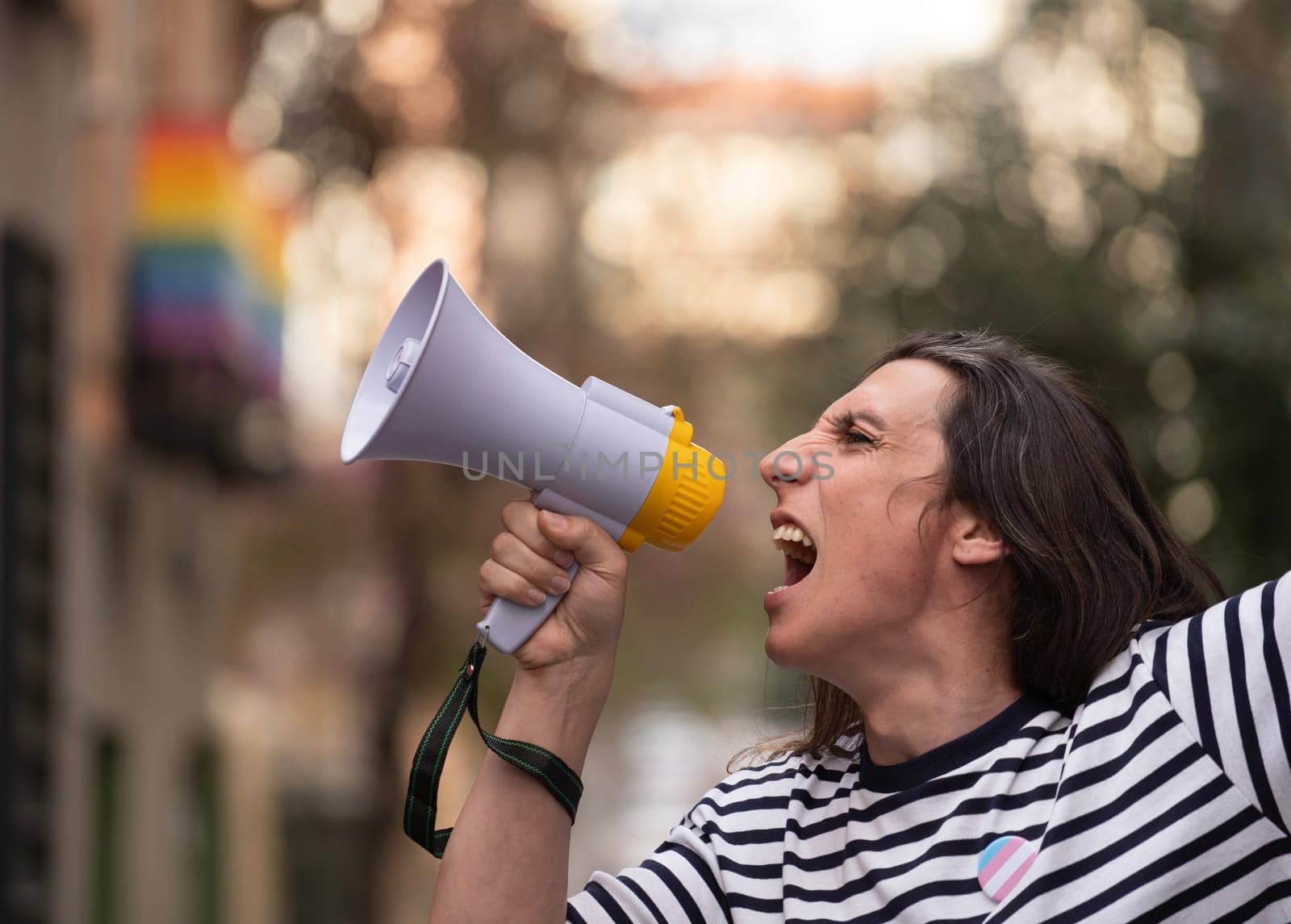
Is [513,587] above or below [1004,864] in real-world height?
above

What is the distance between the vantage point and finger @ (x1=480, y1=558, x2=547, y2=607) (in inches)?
81.2

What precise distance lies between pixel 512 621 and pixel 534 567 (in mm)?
82

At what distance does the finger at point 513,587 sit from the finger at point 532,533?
47mm

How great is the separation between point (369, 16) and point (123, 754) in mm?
5031

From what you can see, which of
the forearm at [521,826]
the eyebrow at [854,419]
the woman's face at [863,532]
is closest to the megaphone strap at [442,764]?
the forearm at [521,826]

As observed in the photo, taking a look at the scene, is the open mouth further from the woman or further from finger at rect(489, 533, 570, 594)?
finger at rect(489, 533, 570, 594)

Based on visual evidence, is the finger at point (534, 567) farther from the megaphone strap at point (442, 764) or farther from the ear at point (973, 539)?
the ear at point (973, 539)

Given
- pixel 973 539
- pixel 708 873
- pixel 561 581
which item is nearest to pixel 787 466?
pixel 973 539

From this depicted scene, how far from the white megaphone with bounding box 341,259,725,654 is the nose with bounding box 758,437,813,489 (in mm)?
97

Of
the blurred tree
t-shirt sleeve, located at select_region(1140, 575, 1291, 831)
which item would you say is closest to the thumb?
t-shirt sleeve, located at select_region(1140, 575, 1291, 831)

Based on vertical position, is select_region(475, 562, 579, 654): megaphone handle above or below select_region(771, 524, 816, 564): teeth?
below

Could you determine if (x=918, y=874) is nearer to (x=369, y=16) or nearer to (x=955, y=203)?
(x=955, y=203)

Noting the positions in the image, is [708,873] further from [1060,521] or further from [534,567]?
[1060,521]

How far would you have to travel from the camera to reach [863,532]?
2.13 metres
